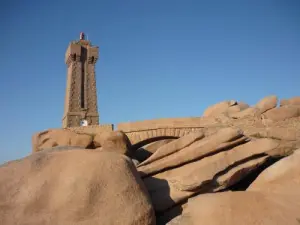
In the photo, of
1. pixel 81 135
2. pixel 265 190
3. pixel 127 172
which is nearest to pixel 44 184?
pixel 127 172

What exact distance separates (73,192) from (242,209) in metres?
2.08

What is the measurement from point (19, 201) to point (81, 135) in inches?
182

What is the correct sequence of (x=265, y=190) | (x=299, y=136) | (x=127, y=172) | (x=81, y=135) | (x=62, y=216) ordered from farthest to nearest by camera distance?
(x=81, y=135)
(x=299, y=136)
(x=265, y=190)
(x=127, y=172)
(x=62, y=216)

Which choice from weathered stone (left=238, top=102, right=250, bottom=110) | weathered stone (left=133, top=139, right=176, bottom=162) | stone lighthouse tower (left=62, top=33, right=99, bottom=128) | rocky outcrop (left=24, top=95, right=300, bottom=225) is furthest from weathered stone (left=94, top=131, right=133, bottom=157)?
stone lighthouse tower (left=62, top=33, right=99, bottom=128)

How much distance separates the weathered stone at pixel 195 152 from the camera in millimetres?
4789

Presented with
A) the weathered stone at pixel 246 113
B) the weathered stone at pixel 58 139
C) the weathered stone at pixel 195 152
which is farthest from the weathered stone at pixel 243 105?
the weathered stone at pixel 195 152

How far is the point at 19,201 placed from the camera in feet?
10.8

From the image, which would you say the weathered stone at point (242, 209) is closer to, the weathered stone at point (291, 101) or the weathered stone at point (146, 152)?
the weathered stone at point (146, 152)

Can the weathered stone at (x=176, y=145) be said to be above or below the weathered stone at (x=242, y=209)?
above

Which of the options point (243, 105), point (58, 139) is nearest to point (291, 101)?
point (243, 105)

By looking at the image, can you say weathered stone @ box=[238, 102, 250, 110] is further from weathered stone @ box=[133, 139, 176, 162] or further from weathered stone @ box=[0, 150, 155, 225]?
weathered stone @ box=[0, 150, 155, 225]

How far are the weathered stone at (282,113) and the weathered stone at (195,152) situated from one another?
3.95 meters

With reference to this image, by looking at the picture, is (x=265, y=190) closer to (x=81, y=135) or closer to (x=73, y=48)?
(x=81, y=135)

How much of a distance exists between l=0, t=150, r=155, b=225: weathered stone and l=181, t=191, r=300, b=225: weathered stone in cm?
64
